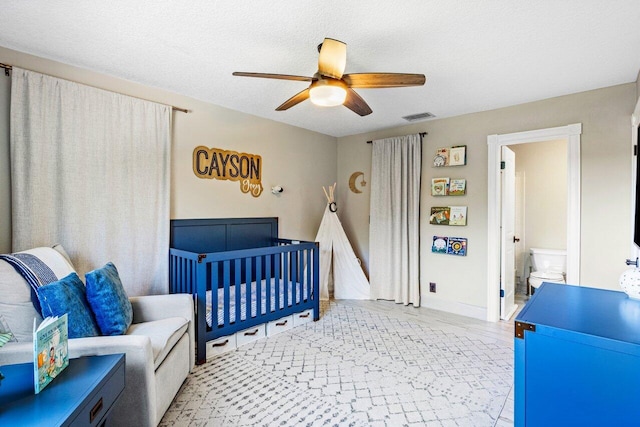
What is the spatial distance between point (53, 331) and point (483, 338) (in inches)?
126

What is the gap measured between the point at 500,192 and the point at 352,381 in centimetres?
256

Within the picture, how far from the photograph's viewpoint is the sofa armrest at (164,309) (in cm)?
216

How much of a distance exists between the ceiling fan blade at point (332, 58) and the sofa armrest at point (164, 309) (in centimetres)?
183

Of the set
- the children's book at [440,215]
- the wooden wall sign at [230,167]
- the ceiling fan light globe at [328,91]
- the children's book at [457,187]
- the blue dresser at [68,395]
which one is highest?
the ceiling fan light globe at [328,91]

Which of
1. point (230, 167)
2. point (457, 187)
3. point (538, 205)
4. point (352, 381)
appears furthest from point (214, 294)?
point (538, 205)

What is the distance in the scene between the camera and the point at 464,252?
3551 mm

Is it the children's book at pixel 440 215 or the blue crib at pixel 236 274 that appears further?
the children's book at pixel 440 215

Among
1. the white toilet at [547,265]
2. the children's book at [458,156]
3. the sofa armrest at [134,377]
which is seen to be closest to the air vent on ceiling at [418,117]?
the children's book at [458,156]

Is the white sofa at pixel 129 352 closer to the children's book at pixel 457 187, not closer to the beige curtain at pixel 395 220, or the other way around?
the beige curtain at pixel 395 220

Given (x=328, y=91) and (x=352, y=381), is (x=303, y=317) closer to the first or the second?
(x=352, y=381)

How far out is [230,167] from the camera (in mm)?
3406

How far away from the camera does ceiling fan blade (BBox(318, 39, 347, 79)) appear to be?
1664 mm

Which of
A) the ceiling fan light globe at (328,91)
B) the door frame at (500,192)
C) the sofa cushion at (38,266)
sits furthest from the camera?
the door frame at (500,192)

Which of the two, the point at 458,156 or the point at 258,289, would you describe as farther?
the point at 458,156
